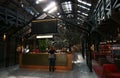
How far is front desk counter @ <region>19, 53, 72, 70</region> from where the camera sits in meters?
10.3

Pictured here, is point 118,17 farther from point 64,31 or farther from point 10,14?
point 64,31

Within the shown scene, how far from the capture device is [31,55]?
36.5 feet

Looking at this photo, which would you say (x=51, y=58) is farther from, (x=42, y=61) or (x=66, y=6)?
(x=66, y=6)

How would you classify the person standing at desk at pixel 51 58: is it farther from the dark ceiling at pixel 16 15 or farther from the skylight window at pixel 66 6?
the skylight window at pixel 66 6

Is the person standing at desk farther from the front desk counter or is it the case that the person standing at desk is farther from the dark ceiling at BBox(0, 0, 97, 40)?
the dark ceiling at BBox(0, 0, 97, 40)

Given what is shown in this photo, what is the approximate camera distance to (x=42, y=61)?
10.8 metres

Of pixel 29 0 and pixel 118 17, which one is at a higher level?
pixel 29 0

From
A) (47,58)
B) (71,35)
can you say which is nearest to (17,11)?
(47,58)

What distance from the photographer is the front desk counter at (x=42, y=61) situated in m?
10.3

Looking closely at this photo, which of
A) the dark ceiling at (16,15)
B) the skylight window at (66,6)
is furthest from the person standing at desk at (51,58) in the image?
the skylight window at (66,6)

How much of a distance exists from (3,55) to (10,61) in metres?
0.86

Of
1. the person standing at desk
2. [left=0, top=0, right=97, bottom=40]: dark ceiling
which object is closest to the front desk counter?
the person standing at desk

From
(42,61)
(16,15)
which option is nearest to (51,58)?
(42,61)

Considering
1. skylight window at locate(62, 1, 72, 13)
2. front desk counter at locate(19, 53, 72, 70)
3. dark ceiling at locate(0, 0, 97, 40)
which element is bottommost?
front desk counter at locate(19, 53, 72, 70)
